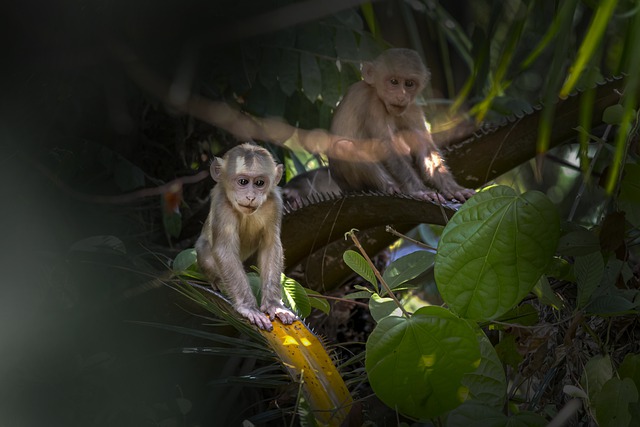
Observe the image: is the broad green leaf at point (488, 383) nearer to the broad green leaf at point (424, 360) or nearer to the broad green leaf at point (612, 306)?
the broad green leaf at point (424, 360)

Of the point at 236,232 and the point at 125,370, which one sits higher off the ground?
the point at 236,232

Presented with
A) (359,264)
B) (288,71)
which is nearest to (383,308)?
(359,264)

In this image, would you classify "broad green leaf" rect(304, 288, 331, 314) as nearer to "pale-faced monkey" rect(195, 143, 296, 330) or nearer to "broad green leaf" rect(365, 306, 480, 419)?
"pale-faced monkey" rect(195, 143, 296, 330)

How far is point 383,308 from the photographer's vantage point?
2137 millimetres

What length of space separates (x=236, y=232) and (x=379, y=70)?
1.35 m

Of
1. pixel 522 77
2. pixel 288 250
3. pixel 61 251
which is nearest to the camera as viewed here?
pixel 61 251

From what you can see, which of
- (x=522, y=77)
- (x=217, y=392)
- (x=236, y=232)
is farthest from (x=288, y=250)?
Result: (x=522, y=77)

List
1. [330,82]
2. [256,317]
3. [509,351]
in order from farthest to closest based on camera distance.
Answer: [330,82]
[256,317]
[509,351]

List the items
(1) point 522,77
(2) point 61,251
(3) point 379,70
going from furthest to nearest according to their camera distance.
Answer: (1) point 522,77 < (3) point 379,70 < (2) point 61,251

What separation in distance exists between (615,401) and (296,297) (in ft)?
3.32

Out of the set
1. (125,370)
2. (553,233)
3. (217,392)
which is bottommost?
(217,392)

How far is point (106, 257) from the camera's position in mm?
2492

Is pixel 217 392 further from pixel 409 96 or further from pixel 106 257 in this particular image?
pixel 409 96

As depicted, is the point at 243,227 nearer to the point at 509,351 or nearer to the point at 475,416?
the point at 509,351
